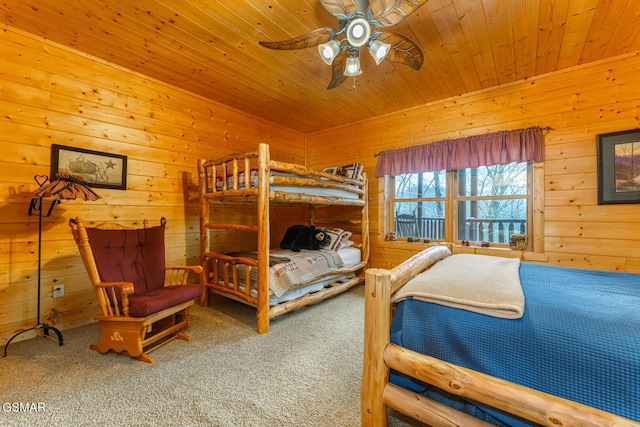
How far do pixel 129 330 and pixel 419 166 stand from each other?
12.0 feet

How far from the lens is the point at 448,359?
3.67 feet

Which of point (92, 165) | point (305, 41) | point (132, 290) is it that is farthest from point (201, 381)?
point (305, 41)

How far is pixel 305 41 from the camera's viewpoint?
6.26ft

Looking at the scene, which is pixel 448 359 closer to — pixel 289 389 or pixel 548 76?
pixel 289 389

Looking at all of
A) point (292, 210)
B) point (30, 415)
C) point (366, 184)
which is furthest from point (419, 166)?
point (30, 415)

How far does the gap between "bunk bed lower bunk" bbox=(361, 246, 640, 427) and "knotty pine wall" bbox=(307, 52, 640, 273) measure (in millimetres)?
1622

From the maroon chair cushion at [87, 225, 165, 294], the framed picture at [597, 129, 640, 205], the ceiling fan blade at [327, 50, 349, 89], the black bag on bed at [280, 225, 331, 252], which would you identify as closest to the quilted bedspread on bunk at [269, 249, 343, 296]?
the black bag on bed at [280, 225, 331, 252]

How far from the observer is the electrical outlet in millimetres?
2436

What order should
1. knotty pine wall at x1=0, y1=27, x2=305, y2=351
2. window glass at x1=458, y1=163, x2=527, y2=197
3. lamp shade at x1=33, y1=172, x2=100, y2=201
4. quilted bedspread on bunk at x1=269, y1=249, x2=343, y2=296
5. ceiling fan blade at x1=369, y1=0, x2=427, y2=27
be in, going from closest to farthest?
ceiling fan blade at x1=369, y1=0, x2=427, y2=27 < lamp shade at x1=33, y1=172, x2=100, y2=201 < knotty pine wall at x1=0, y1=27, x2=305, y2=351 < quilted bedspread on bunk at x1=269, y1=249, x2=343, y2=296 < window glass at x1=458, y1=163, x2=527, y2=197

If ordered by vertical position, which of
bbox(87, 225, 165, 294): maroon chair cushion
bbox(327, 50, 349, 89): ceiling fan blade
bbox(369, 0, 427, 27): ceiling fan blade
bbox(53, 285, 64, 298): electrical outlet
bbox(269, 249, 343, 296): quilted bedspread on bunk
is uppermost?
bbox(327, 50, 349, 89): ceiling fan blade

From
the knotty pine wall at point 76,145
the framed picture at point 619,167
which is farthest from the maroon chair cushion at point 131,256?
the framed picture at point 619,167

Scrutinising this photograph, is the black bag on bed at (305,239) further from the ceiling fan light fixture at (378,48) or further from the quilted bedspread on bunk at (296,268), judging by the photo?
the ceiling fan light fixture at (378,48)

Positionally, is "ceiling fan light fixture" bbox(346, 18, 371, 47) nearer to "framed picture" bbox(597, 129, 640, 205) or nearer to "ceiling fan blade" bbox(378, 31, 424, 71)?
"ceiling fan blade" bbox(378, 31, 424, 71)

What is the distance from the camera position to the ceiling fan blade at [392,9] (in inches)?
60.5
